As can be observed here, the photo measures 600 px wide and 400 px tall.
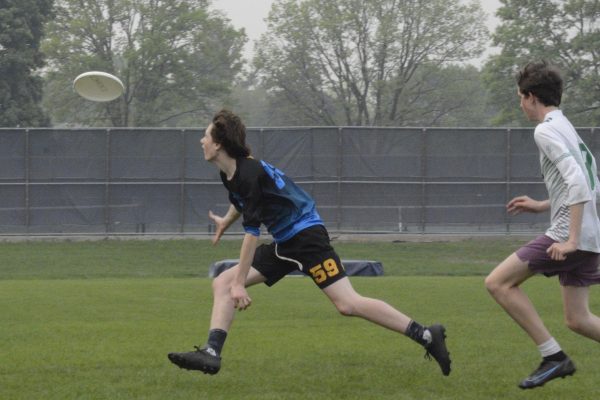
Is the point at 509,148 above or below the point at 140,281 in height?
above

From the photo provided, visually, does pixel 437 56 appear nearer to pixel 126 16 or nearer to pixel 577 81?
pixel 577 81

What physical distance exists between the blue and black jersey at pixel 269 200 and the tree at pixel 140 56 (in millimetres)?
49037

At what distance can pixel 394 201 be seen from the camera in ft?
90.2

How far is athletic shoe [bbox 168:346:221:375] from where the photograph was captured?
7.09m

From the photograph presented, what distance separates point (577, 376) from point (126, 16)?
2002 inches

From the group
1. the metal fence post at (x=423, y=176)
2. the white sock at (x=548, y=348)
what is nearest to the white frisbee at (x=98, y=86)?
the metal fence post at (x=423, y=176)

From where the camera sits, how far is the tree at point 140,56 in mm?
55875

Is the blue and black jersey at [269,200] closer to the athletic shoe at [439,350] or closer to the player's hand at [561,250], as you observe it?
the athletic shoe at [439,350]

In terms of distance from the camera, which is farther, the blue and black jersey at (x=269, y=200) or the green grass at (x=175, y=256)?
the green grass at (x=175, y=256)

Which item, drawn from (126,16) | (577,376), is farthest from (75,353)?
(126,16)

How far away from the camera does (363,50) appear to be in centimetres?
5750

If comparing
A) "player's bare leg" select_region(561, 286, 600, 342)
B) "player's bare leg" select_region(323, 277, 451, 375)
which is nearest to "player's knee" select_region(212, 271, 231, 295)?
"player's bare leg" select_region(323, 277, 451, 375)

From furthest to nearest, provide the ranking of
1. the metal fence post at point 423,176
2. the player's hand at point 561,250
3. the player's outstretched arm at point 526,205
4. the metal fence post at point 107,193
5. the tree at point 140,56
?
1. the tree at point 140,56
2. the metal fence post at point 423,176
3. the metal fence post at point 107,193
4. the player's outstretched arm at point 526,205
5. the player's hand at point 561,250

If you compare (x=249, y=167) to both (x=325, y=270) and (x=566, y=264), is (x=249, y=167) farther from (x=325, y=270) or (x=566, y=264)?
(x=566, y=264)
